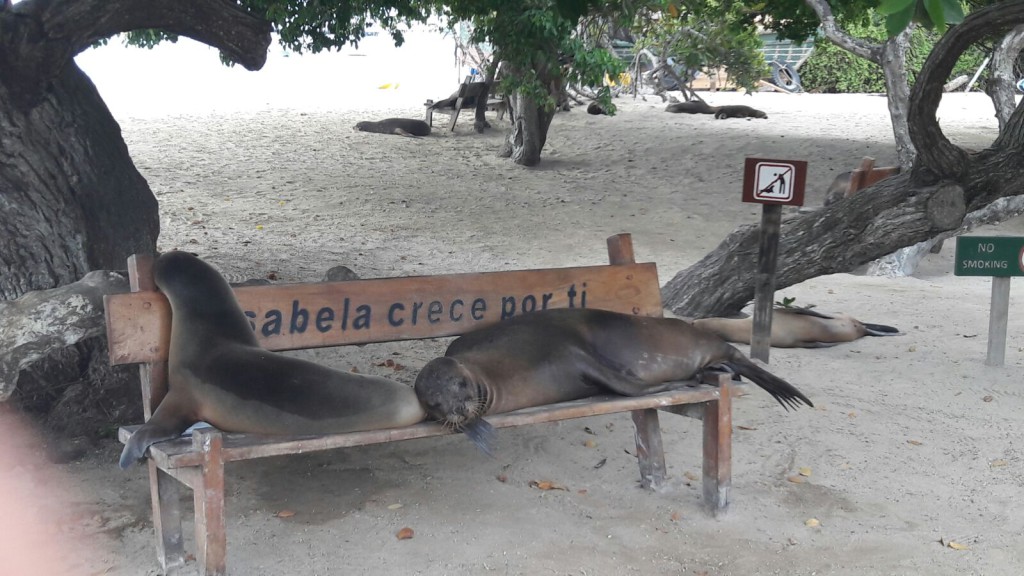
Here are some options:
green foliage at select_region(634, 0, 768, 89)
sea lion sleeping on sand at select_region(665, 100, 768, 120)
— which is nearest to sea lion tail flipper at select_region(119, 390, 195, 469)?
green foliage at select_region(634, 0, 768, 89)

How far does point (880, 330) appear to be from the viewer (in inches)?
281

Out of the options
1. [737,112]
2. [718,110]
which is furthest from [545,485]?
[737,112]

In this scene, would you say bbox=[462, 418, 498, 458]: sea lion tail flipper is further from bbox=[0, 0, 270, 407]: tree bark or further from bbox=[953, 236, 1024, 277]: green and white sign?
bbox=[953, 236, 1024, 277]: green and white sign

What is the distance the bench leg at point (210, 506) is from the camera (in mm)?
3072

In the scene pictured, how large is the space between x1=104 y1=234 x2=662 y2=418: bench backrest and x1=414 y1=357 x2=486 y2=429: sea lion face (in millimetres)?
601

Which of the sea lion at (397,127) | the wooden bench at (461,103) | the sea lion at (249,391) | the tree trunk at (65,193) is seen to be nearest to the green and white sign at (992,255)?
the sea lion at (249,391)

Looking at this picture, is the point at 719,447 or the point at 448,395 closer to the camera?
the point at 448,395

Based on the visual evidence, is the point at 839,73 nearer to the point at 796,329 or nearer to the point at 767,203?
the point at 796,329

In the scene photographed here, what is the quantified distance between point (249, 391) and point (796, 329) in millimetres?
4503

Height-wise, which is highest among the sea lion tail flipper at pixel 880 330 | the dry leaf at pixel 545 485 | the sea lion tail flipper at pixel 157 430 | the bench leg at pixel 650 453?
the sea lion tail flipper at pixel 157 430

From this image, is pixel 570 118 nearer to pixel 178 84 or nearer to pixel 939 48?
pixel 178 84

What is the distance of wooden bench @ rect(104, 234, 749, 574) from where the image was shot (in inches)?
124

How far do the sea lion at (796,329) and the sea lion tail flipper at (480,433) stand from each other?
356cm

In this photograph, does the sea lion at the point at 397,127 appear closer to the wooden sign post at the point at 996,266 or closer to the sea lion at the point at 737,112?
the sea lion at the point at 737,112
